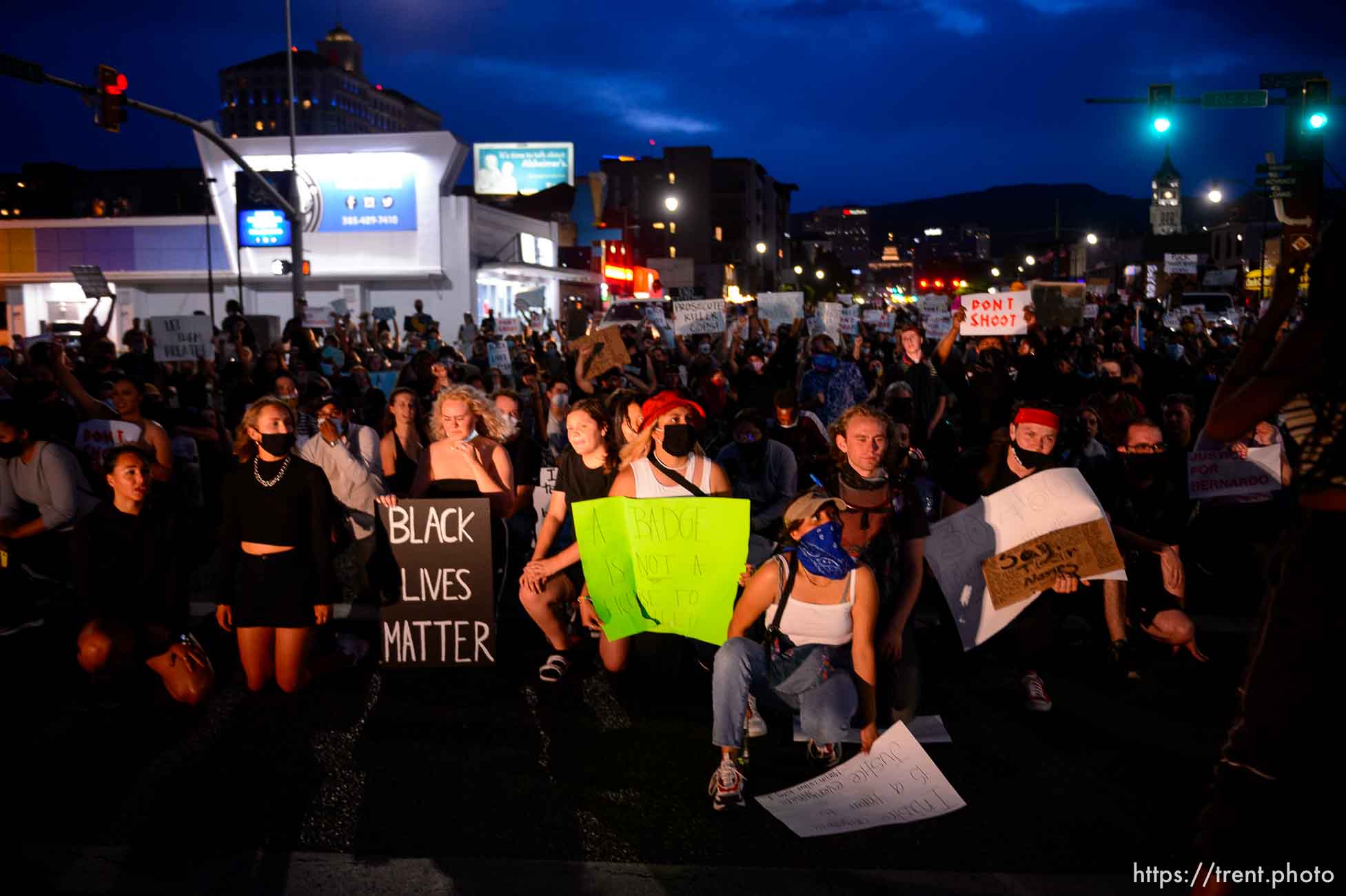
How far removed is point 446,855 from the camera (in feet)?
13.5

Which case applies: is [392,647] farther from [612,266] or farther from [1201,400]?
[612,266]

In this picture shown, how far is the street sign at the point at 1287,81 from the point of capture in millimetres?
15609

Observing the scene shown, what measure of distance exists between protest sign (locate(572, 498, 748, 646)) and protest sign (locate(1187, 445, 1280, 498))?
3753 mm

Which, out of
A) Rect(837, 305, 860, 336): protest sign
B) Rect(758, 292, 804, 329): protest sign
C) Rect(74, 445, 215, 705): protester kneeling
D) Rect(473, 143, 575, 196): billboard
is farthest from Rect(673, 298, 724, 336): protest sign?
Rect(473, 143, 575, 196): billboard

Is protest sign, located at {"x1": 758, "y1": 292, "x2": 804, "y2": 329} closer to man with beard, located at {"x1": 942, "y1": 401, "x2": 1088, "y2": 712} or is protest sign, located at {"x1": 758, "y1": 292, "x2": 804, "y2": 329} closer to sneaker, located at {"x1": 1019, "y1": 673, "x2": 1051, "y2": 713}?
man with beard, located at {"x1": 942, "y1": 401, "x2": 1088, "y2": 712}

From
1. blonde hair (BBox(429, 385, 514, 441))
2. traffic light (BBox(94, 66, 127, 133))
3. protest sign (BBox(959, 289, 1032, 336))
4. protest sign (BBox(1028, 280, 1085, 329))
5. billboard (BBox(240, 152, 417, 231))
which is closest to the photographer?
blonde hair (BBox(429, 385, 514, 441))

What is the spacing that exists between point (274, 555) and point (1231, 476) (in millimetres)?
6108

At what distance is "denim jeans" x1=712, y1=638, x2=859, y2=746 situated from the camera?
453cm

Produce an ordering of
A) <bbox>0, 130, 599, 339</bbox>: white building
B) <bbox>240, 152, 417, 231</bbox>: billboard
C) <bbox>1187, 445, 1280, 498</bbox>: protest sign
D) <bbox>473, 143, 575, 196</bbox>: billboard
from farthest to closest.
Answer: <bbox>473, 143, 575, 196</bbox>: billboard → <bbox>0, 130, 599, 339</bbox>: white building → <bbox>240, 152, 417, 231</bbox>: billboard → <bbox>1187, 445, 1280, 498</bbox>: protest sign

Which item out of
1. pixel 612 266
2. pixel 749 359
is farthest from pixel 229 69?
pixel 749 359

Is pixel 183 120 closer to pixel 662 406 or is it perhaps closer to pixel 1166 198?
pixel 662 406

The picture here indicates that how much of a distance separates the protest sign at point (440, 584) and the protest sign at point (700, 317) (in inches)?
404

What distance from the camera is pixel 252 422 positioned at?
19.6 ft

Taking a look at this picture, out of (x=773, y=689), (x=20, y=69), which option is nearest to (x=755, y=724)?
(x=773, y=689)
